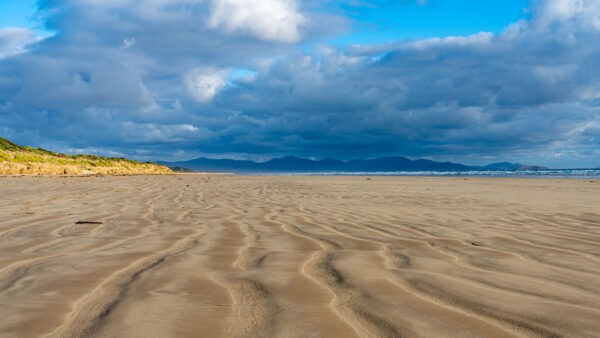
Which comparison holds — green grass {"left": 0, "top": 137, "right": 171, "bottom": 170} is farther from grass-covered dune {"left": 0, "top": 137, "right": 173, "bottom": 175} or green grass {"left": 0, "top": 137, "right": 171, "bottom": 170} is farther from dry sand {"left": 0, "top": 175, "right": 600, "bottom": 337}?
dry sand {"left": 0, "top": 175, "right": 600, "bottom": 337}

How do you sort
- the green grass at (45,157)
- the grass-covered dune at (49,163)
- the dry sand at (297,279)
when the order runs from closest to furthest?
1. the dry sand at (297,279)
2. the grass-covered dune at (49,163)
3. the green grass at (45,157)

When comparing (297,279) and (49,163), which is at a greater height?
(49,163)

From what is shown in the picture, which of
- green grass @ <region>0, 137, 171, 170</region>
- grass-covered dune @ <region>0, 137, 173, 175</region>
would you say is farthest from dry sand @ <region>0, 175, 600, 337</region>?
green grass @ <region>0, 137, 171, 170</region>

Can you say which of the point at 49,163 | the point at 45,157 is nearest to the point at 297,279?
the point at 49,163

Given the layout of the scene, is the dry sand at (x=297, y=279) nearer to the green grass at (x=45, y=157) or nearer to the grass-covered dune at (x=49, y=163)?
the grass-covered dune at (x=49, y=163)

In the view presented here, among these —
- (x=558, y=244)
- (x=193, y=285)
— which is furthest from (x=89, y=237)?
(x=558, y=244)

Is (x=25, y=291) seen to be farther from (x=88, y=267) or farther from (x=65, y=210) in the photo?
(x=65, y=210)

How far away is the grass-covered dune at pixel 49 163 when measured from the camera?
23.2 metres

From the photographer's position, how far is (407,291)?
2.23m

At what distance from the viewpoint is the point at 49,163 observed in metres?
26.0

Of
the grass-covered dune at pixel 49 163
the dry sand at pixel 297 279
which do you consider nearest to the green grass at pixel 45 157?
the grass-covered dune at pixel 49 163

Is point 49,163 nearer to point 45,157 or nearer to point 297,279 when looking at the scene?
point 45,157

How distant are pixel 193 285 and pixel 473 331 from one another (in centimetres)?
156

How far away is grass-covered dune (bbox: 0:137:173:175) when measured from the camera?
23.2 m
